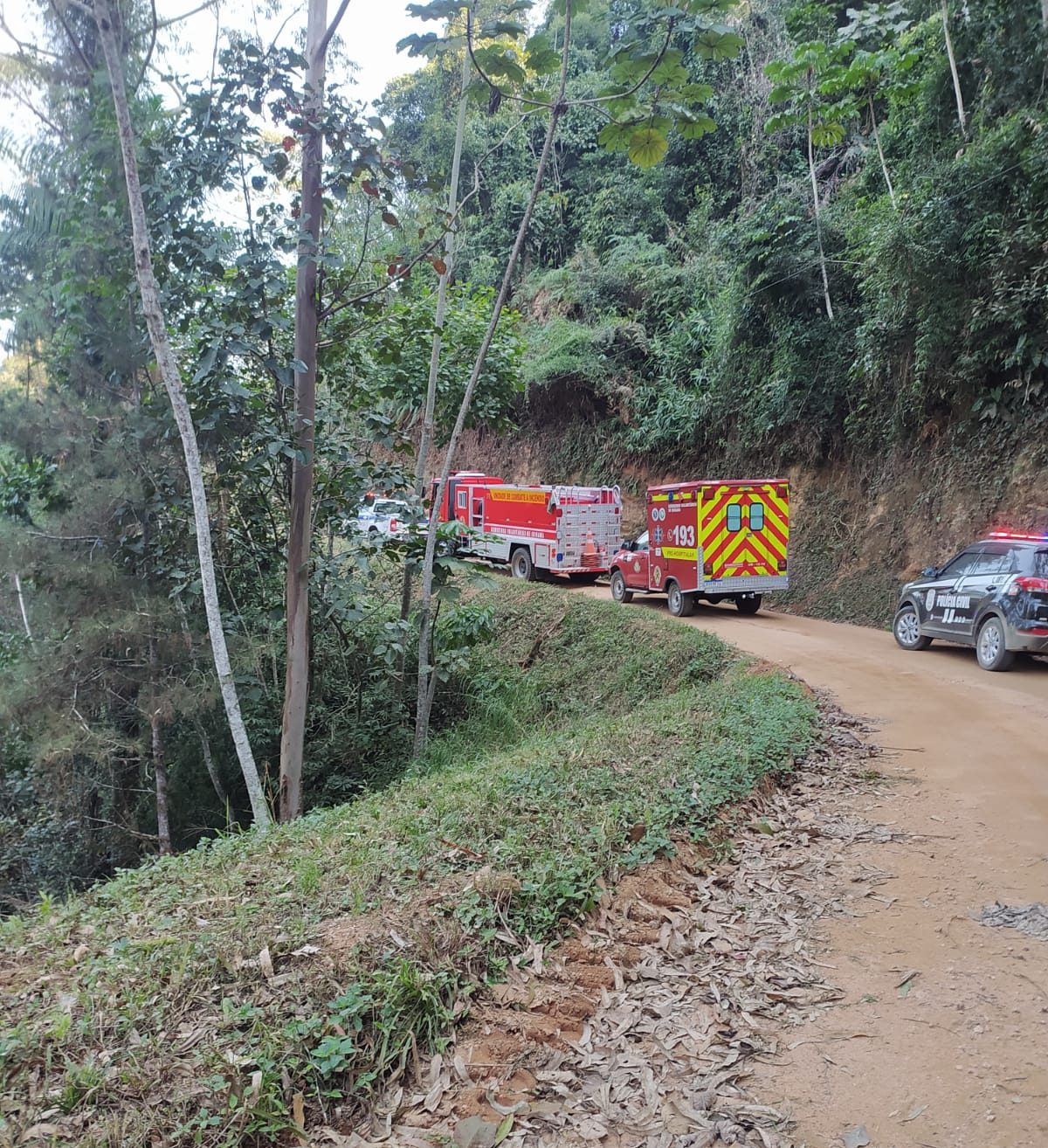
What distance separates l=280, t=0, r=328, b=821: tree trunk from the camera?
8190mm

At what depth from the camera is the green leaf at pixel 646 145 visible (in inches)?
277

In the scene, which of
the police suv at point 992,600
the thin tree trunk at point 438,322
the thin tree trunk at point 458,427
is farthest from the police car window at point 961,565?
the thin tree trunk at point 438,322

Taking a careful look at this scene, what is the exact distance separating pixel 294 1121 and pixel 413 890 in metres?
1.51

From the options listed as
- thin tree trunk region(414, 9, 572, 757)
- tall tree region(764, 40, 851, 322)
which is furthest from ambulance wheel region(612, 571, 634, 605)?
thin tree trunk region(414, 9, 572, 757)

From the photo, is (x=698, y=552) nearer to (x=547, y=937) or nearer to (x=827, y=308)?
(x=827, y=308)

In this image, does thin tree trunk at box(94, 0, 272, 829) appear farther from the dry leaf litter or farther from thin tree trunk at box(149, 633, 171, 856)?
the dry leaf litter

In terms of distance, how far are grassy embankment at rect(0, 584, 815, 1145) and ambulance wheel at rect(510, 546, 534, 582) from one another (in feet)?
45.8

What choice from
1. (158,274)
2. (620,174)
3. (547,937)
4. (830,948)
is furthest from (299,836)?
(620,174)

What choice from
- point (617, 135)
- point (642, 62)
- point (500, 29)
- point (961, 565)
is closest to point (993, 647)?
point (961, 565)

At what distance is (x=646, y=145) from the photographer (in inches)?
279

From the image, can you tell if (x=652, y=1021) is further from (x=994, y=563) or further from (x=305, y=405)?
(x=994, y=563)

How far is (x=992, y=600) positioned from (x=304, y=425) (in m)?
8.80

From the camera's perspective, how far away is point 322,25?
8.23m

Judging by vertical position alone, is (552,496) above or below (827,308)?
below
